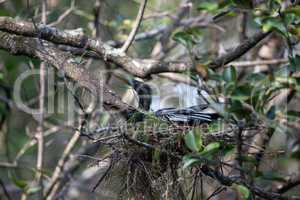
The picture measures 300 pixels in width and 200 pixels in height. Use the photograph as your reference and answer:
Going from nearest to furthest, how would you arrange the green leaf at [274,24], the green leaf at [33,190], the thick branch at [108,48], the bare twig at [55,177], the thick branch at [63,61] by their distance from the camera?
the green leaf at [274,24] → the thick branch at [63,61] → the thick branch at [108,48] → the green leaf at [33,190] → the bare twig at [55,177]

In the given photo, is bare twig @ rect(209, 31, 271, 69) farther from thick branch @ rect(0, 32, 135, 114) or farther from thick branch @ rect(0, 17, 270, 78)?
thick branch @ rect(0, 32, 135, 114)

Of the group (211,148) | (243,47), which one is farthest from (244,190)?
(243,47)

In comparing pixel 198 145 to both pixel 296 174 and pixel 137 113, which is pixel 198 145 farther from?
pixel 296 174

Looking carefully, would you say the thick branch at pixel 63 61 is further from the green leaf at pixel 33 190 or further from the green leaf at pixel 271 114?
the green leaf at pixel 33 190

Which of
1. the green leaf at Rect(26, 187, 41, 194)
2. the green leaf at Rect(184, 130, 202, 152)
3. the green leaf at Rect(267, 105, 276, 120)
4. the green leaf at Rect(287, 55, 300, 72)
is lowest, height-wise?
the green leaf at Rect(26, 187, 41, 194)

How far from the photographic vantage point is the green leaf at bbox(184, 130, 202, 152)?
5.21 feet

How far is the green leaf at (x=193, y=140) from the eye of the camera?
159 cm

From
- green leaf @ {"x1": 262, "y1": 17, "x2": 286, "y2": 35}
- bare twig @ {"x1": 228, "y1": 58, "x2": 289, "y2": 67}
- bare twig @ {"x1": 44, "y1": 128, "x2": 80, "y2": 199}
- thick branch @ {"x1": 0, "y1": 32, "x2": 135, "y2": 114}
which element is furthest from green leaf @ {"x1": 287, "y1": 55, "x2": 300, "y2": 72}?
bare twig @ {"x1": 44, "y1": 128, "x2": 80, "y2": 199}

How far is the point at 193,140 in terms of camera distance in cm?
160

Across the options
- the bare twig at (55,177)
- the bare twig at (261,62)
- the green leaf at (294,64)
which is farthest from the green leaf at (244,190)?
the bare twig at (55,177)

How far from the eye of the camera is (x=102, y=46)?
7.07 ft

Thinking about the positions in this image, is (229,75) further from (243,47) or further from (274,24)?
(243,47)

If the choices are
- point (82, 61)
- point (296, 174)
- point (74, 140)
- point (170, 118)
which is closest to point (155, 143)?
point (170, 118)

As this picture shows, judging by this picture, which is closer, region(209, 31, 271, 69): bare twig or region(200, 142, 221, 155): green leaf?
region(200, 142, 221, 155): green leaf
